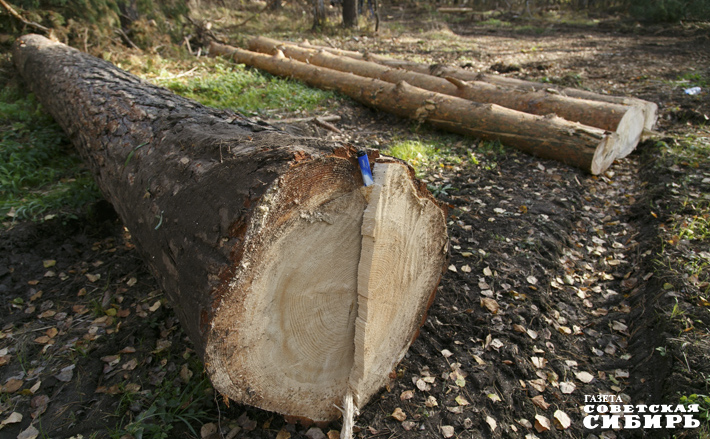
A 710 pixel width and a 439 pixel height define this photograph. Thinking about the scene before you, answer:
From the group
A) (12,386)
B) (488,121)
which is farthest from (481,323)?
(488,121)

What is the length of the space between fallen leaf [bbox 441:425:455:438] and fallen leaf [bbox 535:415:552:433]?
451mm

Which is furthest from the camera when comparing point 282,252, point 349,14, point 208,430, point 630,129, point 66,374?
point 349,14

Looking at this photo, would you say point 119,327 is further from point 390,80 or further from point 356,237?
point 390,80

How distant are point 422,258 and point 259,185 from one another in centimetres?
103

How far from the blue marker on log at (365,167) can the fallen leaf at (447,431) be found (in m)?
1.28

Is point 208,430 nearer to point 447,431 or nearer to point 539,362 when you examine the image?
point 447,431

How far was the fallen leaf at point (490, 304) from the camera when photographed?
8.58 feet

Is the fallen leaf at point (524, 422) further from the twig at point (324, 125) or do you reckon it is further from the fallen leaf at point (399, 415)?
the twig at point (324, 125)

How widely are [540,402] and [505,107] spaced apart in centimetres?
415

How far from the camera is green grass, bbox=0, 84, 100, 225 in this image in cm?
342

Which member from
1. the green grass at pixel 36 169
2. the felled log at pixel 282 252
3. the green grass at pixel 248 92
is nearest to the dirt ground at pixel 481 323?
the green grass at pixel 36 169

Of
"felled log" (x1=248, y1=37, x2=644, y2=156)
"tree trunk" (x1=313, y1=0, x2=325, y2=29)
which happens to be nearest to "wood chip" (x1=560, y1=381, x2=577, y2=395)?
"felled log" (x1=248, y1=37, x2=644, y2=156)

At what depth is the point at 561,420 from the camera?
6.77ft

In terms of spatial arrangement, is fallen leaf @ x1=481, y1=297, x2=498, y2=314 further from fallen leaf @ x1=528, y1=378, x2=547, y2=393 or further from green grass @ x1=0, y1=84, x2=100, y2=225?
green grass @ x1=0, y1=84, x2=100, y2=225
